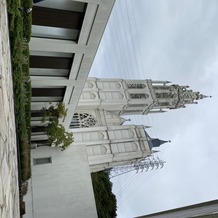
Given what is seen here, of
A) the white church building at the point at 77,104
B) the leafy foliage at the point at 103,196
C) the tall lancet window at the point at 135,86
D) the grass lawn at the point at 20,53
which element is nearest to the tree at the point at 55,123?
the white church building at the point at 77,104

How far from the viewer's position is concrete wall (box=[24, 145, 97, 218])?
→ 1902 cm

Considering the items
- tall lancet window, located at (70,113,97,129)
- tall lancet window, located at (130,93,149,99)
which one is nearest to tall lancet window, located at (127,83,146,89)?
tall lancet window, located at (130,93,149,99)

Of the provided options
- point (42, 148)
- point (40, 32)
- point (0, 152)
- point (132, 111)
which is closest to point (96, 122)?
point (132, 111)

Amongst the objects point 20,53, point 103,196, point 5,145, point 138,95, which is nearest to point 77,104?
point 20,53

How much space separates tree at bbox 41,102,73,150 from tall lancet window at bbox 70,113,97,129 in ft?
38.8

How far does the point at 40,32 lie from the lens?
12.4 metres

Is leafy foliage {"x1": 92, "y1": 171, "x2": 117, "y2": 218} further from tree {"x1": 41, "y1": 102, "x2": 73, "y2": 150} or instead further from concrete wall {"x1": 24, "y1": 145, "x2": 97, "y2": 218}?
tree {"x1": 41, "y1": 102, "x2": 73, "y2": 150}

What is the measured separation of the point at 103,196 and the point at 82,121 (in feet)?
31.4

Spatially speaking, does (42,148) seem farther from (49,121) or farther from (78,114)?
(78,114)

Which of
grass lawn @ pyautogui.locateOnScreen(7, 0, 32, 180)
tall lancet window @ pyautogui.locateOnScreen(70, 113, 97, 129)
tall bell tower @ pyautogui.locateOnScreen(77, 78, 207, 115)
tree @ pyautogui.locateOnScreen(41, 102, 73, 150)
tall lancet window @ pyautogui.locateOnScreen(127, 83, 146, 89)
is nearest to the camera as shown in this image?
grass lawn @ pyautogui.locateOnScreen(7, 0, 32, 180)

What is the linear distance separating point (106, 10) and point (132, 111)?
28451 mm

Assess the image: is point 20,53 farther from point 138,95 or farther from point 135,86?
point 135,86

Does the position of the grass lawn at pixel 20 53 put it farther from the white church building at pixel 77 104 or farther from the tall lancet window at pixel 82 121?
the tall lancet window at pixel 82 121

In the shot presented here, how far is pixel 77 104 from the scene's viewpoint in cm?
2131
